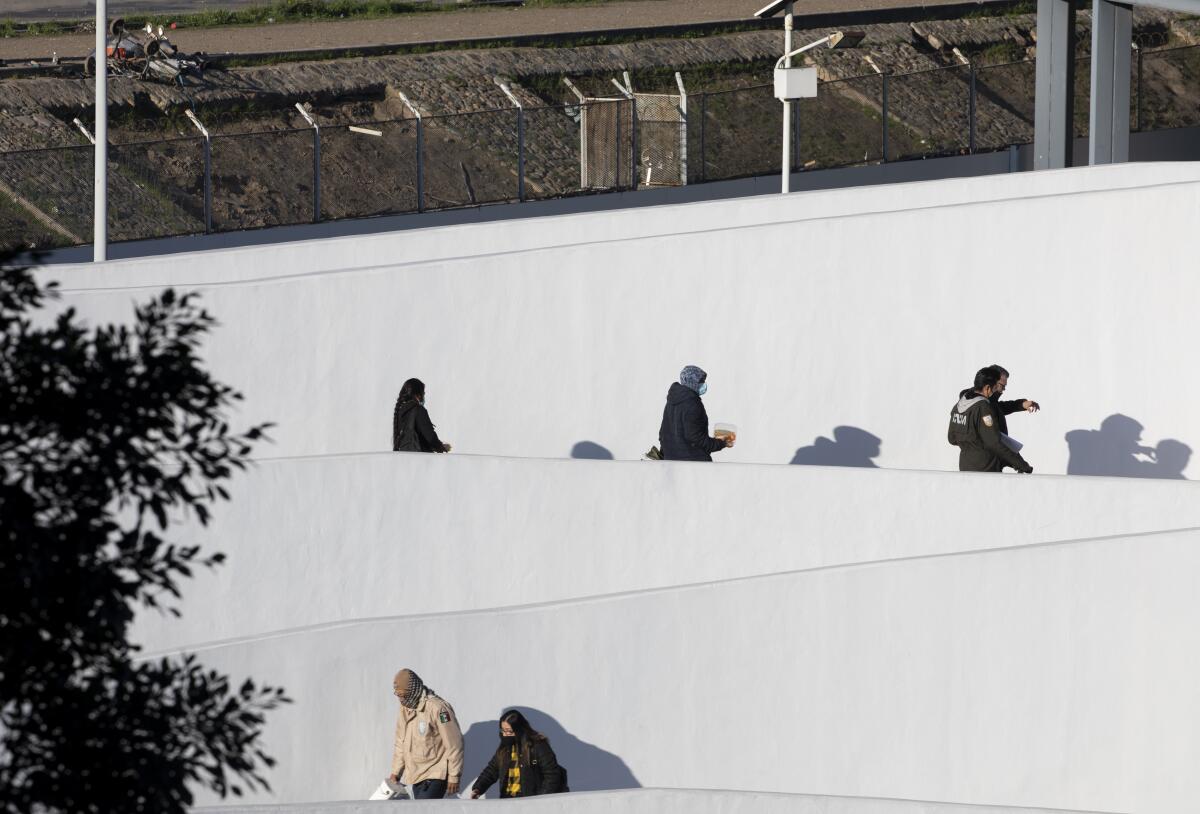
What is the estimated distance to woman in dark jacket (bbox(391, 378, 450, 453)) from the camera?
41.4 ft

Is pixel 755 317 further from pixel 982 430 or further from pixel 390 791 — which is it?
pixel 390 791

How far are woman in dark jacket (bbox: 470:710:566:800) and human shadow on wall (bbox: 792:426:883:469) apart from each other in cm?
392

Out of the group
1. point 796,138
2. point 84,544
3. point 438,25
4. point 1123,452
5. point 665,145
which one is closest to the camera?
point 84,544

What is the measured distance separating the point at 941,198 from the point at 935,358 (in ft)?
4.45

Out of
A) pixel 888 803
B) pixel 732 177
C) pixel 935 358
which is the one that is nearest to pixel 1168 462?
pixel 935 358

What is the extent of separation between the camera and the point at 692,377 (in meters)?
12.4

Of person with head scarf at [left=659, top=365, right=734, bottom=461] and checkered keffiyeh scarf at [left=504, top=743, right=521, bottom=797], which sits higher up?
person with head scarf at [left=659, top=365, right=734, bottom=461]

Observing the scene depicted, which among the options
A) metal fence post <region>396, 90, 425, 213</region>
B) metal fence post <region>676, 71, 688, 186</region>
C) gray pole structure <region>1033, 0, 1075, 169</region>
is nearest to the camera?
gray pole structure <region>1033, 0, 1075, 169</region>

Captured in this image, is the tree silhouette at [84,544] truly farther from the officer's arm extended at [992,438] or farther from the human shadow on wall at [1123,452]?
the human shadow on wall at [1123,452]

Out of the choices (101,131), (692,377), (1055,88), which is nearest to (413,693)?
(692,377)

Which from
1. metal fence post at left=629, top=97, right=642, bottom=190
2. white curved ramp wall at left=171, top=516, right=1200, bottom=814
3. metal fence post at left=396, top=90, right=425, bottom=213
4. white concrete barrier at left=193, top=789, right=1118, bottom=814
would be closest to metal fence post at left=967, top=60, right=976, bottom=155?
metal fence post at left=629, top=97, right=642, bottom=190

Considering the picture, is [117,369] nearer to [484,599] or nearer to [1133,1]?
[484,599]

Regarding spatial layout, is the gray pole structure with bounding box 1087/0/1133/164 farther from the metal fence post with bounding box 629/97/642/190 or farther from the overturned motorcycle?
the overturned motorcycle

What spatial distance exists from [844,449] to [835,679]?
3.51 metres
